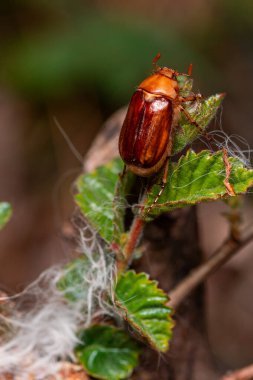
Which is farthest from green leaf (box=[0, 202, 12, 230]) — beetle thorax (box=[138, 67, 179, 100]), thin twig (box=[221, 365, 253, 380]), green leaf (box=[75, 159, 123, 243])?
thin twig (box=[221, 365, 253, 380])

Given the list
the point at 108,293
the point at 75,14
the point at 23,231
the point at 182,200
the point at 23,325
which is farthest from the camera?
the point at 75,14

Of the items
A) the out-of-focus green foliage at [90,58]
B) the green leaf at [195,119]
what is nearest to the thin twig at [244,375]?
the green leaf at [195,119]

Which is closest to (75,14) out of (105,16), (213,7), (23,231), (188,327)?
(105,16)

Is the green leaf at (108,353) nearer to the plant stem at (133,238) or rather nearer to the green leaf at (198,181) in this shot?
the plant stem at (133,238)

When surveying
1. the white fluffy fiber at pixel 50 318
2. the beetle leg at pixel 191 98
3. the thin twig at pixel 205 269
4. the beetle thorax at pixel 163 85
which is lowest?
the thin twig at pixel 205 269

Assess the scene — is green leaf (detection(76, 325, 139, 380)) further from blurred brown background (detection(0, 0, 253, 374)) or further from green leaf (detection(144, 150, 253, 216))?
blurred brown background (detection(0, 0, 253, 374))

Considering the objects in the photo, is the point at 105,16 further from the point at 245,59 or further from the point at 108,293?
the point at 108,293
